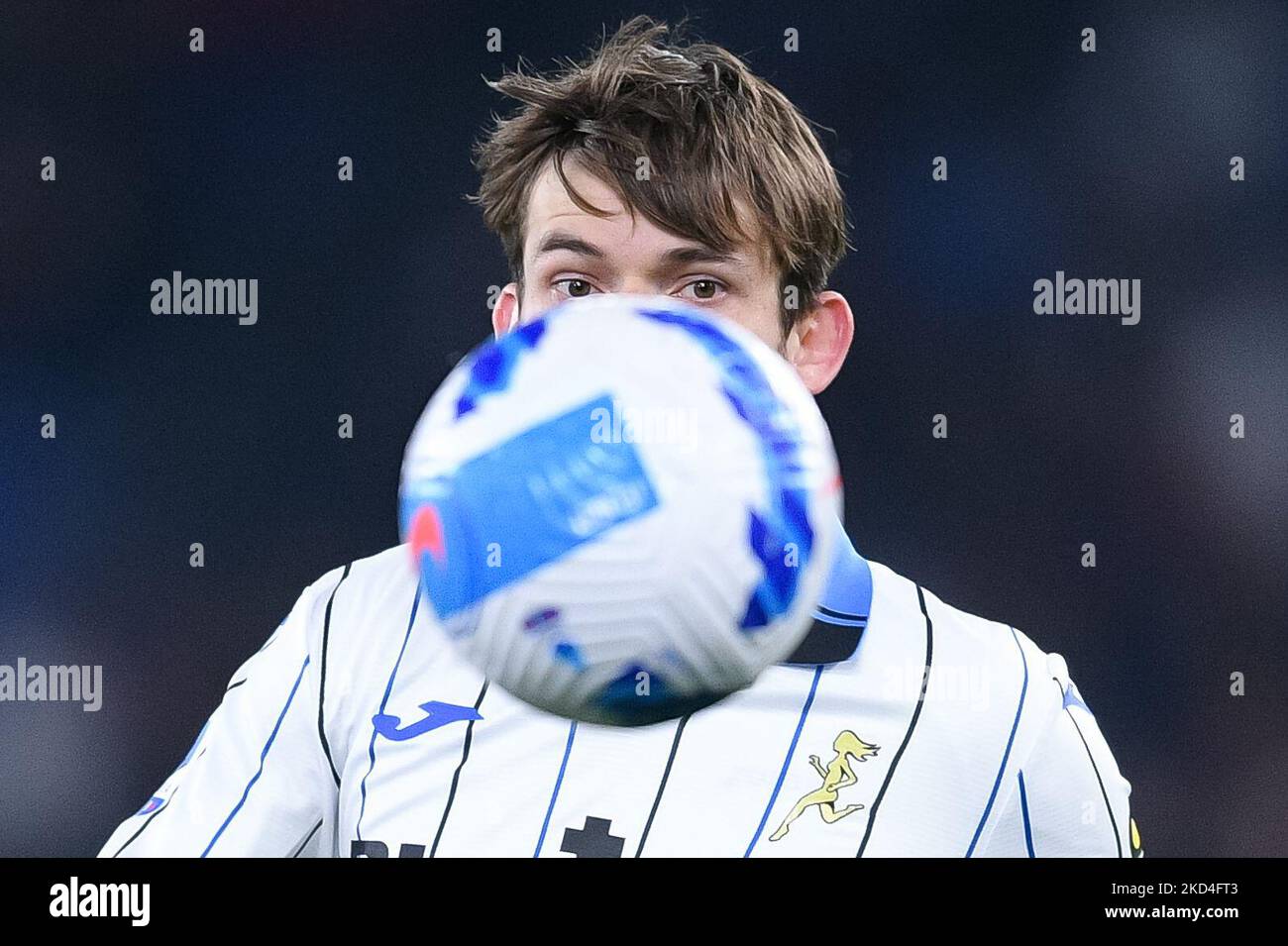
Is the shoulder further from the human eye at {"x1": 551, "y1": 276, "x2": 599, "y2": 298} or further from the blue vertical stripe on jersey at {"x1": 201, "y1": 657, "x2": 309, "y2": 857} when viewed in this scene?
the blue vertical stripe on jersey at {"x1": 201, "y1": 657, "x2": 309, "y2": 857}

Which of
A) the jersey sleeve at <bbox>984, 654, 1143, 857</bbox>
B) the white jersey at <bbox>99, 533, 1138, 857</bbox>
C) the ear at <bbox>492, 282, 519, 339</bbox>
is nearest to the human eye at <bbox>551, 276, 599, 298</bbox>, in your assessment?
the ear at <bbox>492, 282, 519, 339</bbox>

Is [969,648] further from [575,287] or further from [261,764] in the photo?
[261,764]

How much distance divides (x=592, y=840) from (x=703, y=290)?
70 cm

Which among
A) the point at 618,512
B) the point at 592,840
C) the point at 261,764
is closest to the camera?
the point at 618,512

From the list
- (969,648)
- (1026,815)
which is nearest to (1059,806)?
(1026,815)

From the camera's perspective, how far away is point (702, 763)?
1725 mm

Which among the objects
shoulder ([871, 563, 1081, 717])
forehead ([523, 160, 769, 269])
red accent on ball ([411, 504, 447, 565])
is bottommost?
shoulder ([871, 563, 1081, 717])

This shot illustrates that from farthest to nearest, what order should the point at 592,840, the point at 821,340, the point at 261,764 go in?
1. the point at 821,340
2. the point at 261,764
3. the point at 592,840

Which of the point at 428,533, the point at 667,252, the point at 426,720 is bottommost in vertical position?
the point at 426,720

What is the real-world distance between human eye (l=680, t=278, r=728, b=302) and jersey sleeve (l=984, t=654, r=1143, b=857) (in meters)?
0.68

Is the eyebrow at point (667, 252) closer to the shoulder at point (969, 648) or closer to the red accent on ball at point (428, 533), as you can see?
the shoulder at point (969, 648)

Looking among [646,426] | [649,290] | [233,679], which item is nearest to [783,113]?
[649,290]

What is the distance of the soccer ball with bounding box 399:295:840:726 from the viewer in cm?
119

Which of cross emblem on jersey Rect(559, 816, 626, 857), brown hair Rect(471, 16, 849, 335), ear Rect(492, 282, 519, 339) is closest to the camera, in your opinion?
cross emblem on jersey Rect(559, 816, 626, 857)
